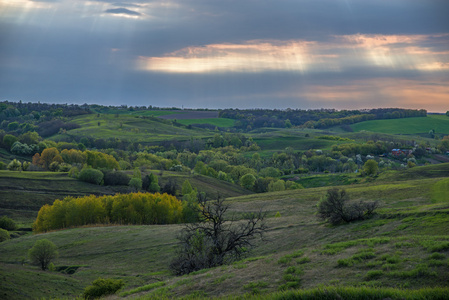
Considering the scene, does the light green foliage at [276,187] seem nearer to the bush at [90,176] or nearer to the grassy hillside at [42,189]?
the grassy hillside at [42,189]

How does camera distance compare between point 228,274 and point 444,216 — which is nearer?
point 228,274

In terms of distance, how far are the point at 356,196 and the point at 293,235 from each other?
4589 cm

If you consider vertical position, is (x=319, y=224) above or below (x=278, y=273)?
below

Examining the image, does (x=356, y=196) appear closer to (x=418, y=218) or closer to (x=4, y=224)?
(x=418, y=218)

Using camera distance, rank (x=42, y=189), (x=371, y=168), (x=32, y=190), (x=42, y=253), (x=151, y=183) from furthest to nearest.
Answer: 1. (x=371, y=168)
2. (x=151, y=183)
3. (x=42, y=189)
4. (x=32, y=190)
5. (x=42, y=253)

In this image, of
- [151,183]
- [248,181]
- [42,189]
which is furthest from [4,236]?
[248,181]

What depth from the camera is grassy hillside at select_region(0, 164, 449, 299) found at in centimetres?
1814

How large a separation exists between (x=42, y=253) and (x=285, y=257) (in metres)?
41.1

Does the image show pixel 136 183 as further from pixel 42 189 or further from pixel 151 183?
pixel 42 189

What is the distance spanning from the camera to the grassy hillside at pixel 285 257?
18141 millimetres

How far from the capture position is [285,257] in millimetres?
24016

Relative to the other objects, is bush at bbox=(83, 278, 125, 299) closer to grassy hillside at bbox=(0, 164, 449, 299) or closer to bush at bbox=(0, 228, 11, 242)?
grassy hillside at bbox=(0, 164, 449, 299)

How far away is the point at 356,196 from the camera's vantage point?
83625mm

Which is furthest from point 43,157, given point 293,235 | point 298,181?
point 293,235
